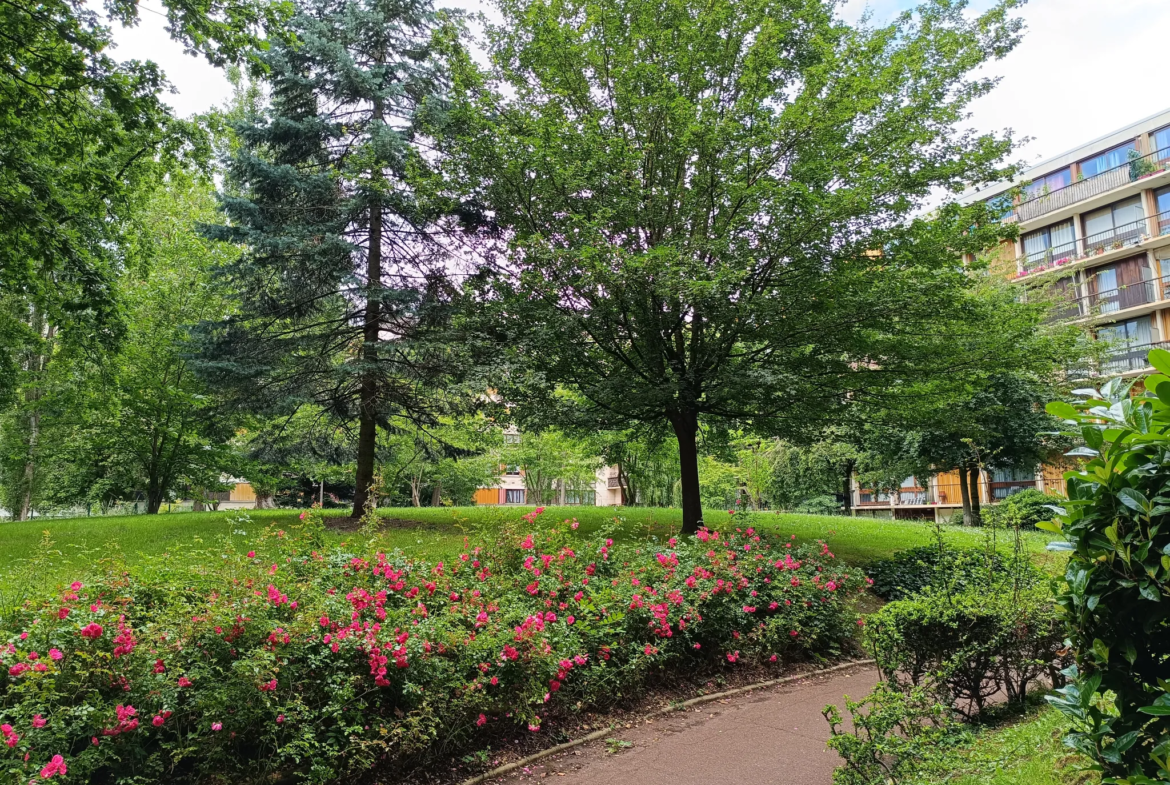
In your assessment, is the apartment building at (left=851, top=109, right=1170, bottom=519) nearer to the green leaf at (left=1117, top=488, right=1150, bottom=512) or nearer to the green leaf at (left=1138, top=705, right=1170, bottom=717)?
the green leaf at (left=1117, top=488, right=1150, bottom=512)

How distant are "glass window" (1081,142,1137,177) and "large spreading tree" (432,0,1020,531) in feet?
86.3

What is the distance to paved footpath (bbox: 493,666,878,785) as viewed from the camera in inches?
162

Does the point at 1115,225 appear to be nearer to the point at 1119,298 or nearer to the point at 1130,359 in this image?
the point at 1119,298

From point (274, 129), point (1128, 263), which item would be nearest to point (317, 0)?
point (274, 129)

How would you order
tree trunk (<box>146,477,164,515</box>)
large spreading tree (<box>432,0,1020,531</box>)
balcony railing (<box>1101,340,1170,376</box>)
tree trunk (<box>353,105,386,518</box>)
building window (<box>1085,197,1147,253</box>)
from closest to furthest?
large spreading tree (<box>432,0,1020,531</box>)
tree trunk (<box>353,105,386,518</box>)
tree trunk (<box>146,477,164,515</box>)
building window (<box>1085,197,1147,253</box>)
balcony railing (<box>1101,340,1170,376</box>)

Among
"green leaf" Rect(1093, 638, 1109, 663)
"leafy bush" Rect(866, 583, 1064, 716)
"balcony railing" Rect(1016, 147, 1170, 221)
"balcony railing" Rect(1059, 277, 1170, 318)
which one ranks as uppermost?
"balcony railing" Rect(1016, 147, 1170, 221)

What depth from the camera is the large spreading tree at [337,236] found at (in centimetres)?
1141

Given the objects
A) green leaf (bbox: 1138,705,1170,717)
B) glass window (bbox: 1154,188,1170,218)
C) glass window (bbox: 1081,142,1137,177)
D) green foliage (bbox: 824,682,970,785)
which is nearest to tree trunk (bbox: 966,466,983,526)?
glass window (bbox: 1154,188,1170,218)

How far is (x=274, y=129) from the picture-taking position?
1197 centimetres

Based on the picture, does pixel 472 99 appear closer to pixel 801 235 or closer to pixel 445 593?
pixel 801 235

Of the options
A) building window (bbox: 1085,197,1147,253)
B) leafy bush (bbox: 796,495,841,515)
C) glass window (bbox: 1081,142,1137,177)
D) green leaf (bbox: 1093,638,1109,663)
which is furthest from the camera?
leafy bush (bbox: 796,495,841,515)

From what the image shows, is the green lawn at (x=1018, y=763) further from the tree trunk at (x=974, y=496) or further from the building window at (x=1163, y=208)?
the building window at (x=1163, y=208)

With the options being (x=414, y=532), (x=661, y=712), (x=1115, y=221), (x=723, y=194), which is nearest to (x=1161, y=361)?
(x=661, y=712)

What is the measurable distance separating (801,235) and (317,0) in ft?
35.9
